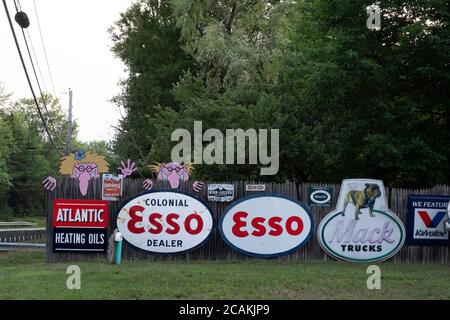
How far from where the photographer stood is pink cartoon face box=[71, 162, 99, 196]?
46.4ft

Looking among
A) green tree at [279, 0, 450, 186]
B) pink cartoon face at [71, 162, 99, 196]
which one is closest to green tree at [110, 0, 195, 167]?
green tree at [279, 0, 450, 186]

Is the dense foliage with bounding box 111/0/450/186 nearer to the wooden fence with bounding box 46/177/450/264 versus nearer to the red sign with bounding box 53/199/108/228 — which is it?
the wooden fence with bounding box 46/177/450/264

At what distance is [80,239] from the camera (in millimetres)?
14109

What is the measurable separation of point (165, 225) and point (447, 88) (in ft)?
28.2

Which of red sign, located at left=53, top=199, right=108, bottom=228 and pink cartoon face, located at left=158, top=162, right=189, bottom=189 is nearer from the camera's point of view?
red sign, located at left=53, top=199, right=108, bottom=228

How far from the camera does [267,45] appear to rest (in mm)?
27219

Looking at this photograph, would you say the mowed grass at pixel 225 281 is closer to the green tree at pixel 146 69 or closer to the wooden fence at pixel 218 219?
the wooden fence at pixel 218 219

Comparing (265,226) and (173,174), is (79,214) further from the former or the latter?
(265,226)

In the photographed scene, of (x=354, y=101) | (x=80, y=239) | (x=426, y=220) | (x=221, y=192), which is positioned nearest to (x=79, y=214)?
(x=80, y=239)

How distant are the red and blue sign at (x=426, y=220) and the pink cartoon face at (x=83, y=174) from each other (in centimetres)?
785

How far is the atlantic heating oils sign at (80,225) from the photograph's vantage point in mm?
14047

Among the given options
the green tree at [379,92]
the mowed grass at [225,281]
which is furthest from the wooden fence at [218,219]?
the green tree at [379,92]

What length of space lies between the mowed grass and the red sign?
968 mm

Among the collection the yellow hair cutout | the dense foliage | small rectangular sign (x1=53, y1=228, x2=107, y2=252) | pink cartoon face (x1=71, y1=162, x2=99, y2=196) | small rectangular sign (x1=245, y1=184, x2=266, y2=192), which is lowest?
small rectangular sign (x1=53, y1=228, x2=107, y2=252)
